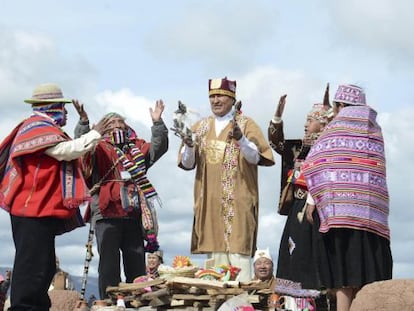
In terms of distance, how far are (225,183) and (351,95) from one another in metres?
2.13

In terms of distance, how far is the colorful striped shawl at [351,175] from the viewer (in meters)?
8.88

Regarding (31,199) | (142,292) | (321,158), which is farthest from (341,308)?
(31,199)

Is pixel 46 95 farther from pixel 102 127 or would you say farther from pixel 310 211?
pixel 310 211

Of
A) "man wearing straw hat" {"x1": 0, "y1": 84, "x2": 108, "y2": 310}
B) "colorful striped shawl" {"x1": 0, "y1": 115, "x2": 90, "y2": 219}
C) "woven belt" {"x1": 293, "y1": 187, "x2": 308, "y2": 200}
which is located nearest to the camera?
"man wearing straw hat" {"x1": 0, "y1": 84, "x2": 108, "y2": 310}

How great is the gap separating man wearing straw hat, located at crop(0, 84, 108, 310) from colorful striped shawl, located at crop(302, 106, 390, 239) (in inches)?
76.1

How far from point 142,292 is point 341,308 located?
210 cm

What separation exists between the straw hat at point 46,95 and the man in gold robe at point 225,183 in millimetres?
1957

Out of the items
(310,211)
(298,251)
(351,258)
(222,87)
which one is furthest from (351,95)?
(222,87)

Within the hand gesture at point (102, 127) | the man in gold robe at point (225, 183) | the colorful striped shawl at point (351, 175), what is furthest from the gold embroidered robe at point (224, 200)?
the hand gesture at point (102, 127)

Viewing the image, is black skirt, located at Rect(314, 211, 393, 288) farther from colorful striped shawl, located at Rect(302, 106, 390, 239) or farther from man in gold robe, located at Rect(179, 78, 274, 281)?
man in gold robe, located at Rect(179, 78, 274, 281)

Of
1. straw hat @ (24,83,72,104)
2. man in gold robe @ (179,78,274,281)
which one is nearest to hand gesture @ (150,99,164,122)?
man in gold robe @ (179,78,274,281)

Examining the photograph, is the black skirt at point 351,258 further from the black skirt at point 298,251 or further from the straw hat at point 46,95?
the straw hat at point 46,95

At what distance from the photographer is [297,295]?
10.6m

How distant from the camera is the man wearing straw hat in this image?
27.9ft
